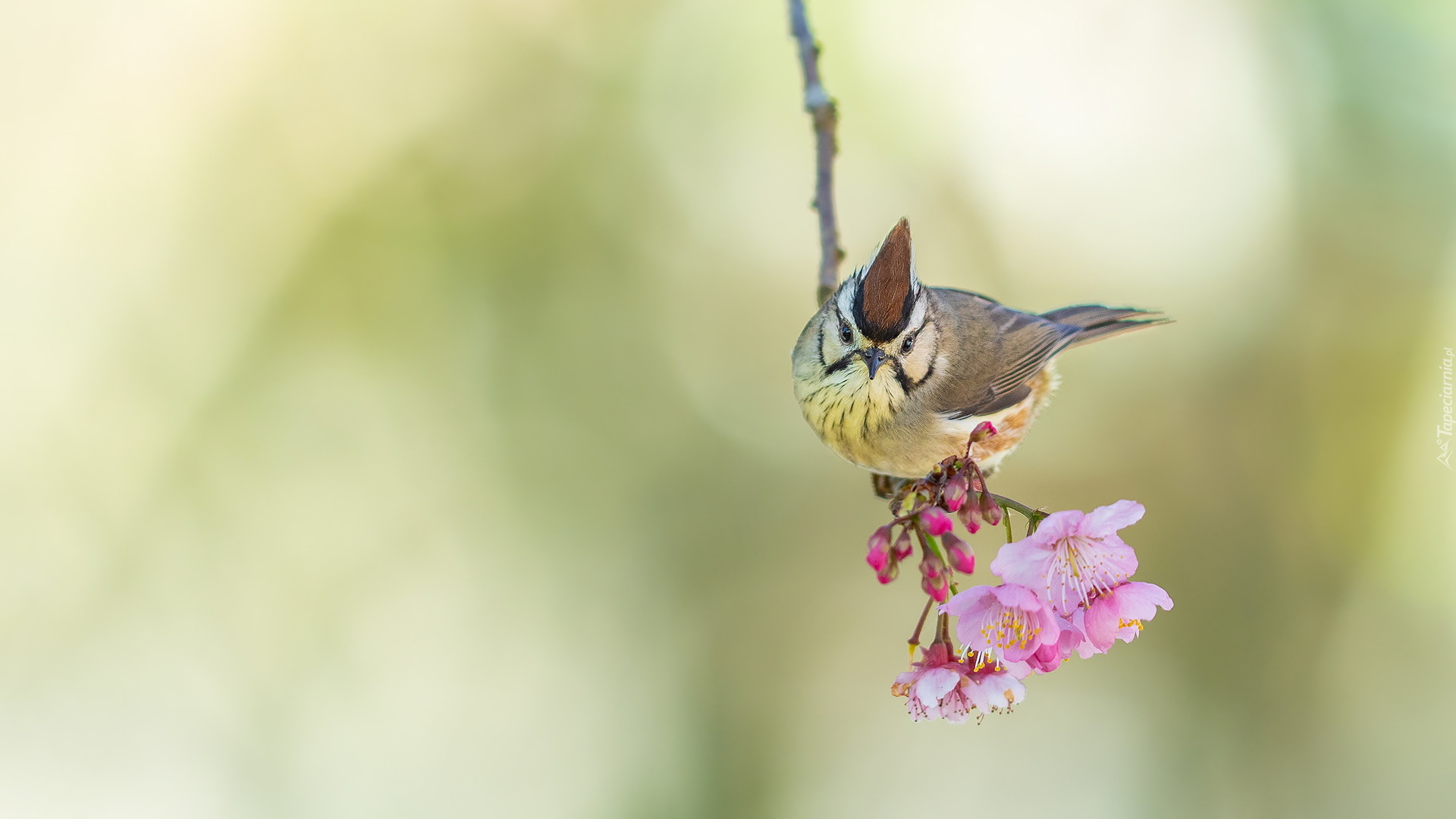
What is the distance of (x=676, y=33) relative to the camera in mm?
7020

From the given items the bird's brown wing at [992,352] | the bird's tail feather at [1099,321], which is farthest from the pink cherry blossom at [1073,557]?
the bird's tail feather at [1099,321]

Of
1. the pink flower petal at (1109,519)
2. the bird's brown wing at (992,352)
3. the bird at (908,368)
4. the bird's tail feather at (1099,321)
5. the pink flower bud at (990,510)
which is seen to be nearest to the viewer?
the pink flower petal at (1109,519)

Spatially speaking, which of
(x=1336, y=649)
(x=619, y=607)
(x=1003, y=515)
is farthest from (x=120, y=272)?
(x=1336, y=649)

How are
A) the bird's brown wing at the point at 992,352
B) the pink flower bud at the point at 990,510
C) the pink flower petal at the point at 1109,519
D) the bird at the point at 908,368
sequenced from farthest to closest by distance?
1. the bird's brown wing at the point at 992,352
2. the bird at the point at 908,368
3. the pink flower bud at the point at 990,510
4. the pink flower petal at the point at 1109,519

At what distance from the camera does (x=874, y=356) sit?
2.99m

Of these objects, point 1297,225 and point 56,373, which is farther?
point 1297,225

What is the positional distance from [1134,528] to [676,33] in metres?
4.88

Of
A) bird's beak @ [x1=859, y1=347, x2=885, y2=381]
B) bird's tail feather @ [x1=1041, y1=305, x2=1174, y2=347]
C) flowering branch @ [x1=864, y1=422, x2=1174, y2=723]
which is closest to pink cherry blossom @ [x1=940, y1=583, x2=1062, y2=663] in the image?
flowering branch @ [x1=864, y1=422, x2=1174, y2=723]

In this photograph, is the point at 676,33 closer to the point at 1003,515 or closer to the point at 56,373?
the point at 56,373

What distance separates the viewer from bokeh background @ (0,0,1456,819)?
599 centimetres
